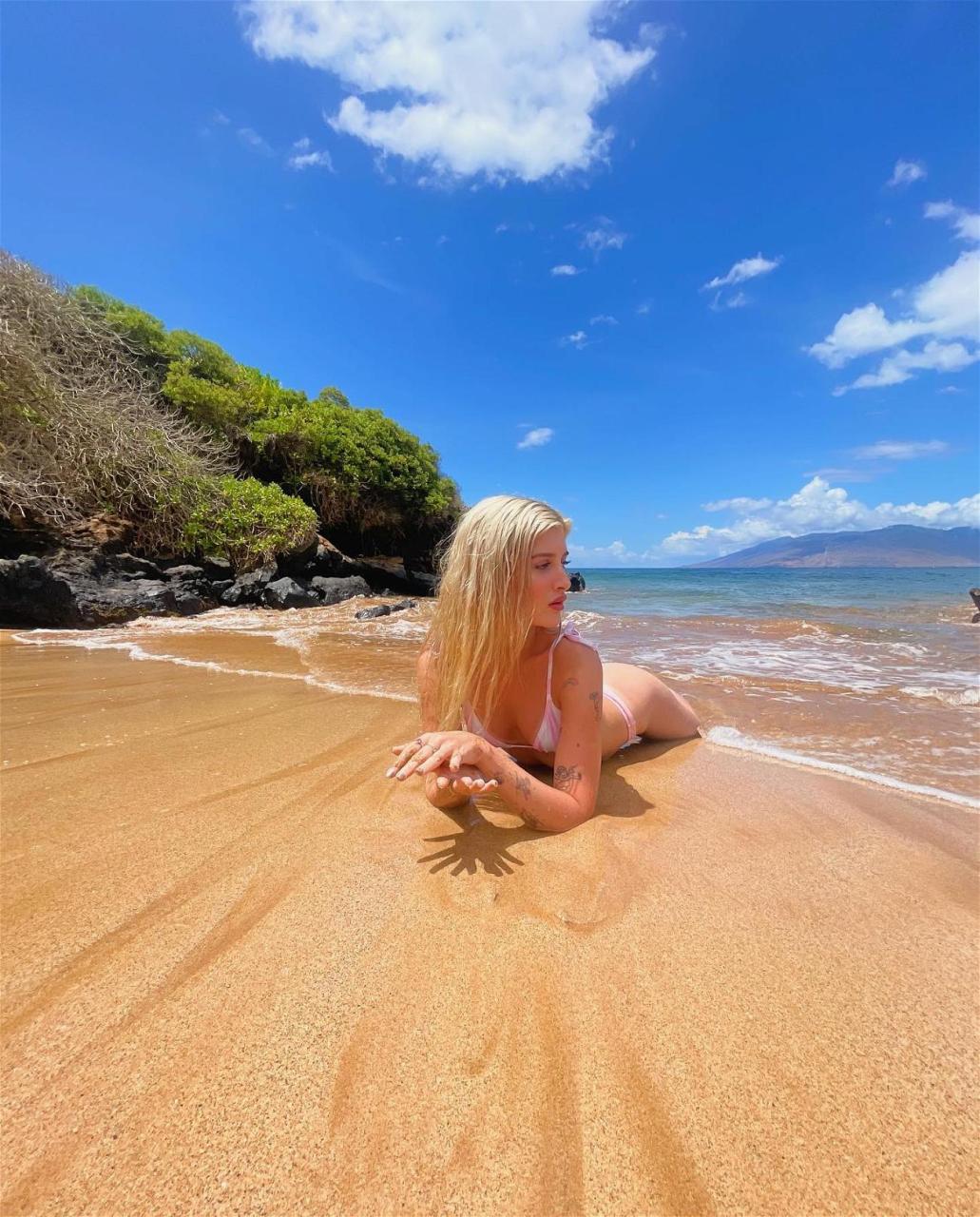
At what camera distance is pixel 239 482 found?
43.0 feet

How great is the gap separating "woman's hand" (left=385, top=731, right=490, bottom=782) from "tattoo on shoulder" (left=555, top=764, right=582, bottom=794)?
50 cm

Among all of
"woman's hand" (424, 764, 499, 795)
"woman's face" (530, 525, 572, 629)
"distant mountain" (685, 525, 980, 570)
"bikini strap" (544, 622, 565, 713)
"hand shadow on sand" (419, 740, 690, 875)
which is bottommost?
"hand shadow on sand" (419, 740, 690, 875)

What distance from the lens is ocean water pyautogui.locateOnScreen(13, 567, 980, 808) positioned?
10.1ft

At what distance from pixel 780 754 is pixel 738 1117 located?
2.37 m

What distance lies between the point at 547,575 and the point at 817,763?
6.81 feet

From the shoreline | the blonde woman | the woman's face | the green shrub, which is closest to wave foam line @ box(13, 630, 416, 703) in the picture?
the shoreline

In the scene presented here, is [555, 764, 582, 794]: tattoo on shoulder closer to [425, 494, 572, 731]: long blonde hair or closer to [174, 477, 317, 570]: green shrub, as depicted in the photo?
[425, 494, 572, 731]: long blonde hair

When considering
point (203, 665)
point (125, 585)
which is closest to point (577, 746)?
point (203, 665)

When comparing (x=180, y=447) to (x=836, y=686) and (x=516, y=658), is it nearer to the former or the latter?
(x=516, y=658)

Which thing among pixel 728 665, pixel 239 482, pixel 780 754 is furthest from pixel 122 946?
pixel 239 482

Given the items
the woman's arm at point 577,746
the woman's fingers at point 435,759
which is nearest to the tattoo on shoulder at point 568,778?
the woman's arm at point 577,746

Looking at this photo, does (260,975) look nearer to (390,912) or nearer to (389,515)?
(390,912)

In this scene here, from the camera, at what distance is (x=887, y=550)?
5443 inches

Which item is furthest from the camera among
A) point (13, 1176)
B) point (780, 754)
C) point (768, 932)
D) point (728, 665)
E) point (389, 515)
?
point (389, 515)
